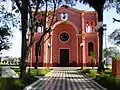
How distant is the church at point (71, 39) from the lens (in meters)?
57.1

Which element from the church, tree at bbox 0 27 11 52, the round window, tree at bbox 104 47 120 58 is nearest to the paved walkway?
tree at bbox 0 27 11 52

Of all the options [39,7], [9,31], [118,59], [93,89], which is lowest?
[93,89]

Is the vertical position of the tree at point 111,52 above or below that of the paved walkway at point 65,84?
above

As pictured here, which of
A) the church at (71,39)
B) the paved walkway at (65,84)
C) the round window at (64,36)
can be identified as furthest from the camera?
the round window at (64,36)

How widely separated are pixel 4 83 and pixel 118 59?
1378 cm

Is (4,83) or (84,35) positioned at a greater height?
(84,35)

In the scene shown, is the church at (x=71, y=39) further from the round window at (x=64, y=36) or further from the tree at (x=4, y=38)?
the tree at (x=4, y=38)

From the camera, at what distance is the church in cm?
5706

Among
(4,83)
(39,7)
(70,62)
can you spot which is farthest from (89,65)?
(4,83)

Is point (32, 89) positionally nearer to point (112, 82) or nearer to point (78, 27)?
point (112, 82)

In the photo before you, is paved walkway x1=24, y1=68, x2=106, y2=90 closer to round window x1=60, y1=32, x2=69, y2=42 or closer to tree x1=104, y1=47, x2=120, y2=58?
round window x1=60, y1=32, x2=69, y2=42

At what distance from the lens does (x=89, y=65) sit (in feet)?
183

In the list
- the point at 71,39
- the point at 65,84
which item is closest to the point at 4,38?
the point at 65,84

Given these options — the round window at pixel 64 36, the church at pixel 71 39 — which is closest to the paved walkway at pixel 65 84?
the church at pixel 71 39
